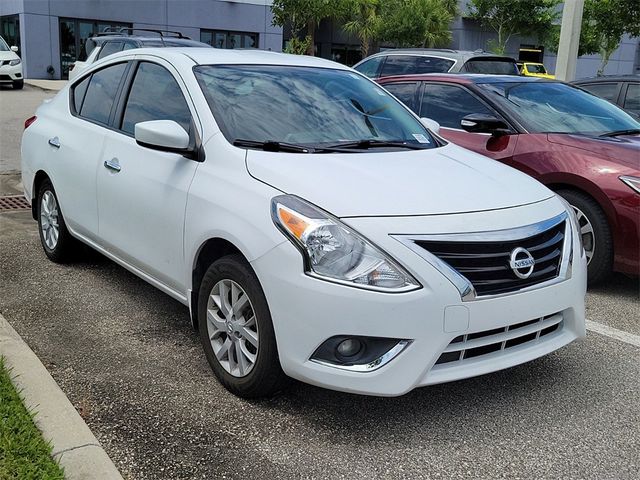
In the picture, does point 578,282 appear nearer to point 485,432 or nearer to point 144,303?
point 485,432

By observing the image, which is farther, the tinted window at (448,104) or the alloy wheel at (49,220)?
the tinted window at (448,104)

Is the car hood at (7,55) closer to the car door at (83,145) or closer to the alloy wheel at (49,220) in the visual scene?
the alloy wheel at (49,220)

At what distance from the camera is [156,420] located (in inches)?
124

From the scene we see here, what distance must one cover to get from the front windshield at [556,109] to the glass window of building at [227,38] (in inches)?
1067

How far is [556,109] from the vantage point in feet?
19.2

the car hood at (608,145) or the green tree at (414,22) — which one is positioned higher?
the green tree at (414,22)

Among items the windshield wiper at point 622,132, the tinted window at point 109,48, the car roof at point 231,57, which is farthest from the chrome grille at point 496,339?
the tinted window at point 109,48

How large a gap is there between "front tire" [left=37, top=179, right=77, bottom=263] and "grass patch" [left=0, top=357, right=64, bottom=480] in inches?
87.5

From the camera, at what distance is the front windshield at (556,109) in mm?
5652

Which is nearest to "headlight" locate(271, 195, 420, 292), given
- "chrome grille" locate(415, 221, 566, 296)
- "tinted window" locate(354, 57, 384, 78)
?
"chrome grille" locate(415, 221, 566, 296)

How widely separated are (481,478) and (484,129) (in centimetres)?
357

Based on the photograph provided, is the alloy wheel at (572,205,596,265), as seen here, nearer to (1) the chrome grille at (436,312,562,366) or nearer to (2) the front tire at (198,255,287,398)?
(1) the chrome grille at (436,312,562,366)

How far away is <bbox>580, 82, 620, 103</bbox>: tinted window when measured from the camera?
8.60 m

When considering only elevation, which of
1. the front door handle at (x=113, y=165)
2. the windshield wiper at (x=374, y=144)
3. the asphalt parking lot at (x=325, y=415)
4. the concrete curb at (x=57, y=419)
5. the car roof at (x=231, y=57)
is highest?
the car roof at (x=231, y=57)
